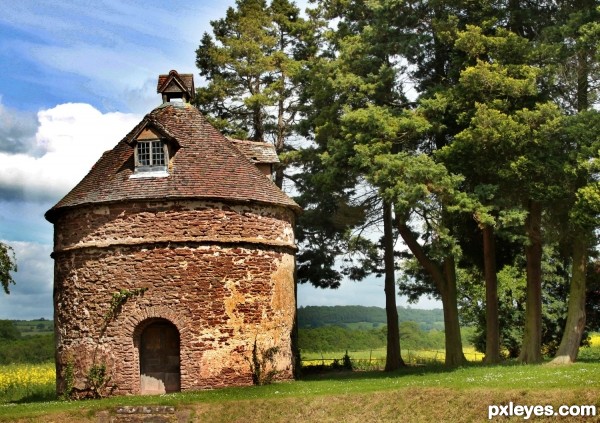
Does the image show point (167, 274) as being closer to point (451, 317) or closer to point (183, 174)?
point (183, 174)

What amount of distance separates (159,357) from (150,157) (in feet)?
20.1

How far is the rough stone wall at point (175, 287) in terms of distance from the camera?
75.8ft

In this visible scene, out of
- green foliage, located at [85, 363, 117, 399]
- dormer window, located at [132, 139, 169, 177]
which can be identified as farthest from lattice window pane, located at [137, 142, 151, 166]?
green foliage, located at [85, 363, 117, 399]

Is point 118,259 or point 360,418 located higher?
point 118,259

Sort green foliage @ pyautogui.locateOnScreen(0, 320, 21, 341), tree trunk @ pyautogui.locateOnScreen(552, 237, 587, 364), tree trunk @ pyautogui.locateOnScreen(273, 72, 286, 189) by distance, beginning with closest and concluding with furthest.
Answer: tree trunk @ pyautogui.locateOnScreen(552, 237, 587, 364) → tree trunk @ pyautogui.locateOnScreen(273, 72, 286, 189) → green foliage @ pyautogui.locateOnScreen(0, 320, 21, 341)

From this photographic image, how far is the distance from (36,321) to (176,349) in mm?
94254

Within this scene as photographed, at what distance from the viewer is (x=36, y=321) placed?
111m

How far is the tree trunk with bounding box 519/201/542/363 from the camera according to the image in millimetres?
26188

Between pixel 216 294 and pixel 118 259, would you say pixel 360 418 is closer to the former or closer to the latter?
pixel 216 294

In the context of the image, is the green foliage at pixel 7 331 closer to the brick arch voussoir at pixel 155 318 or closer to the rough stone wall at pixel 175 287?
the rough stone wall at pixel 175 287

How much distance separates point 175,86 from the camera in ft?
89.0

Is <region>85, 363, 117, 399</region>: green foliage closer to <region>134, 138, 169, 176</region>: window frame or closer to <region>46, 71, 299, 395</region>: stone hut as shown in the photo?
<region>46, 71, 299, 395</region>: stone hut

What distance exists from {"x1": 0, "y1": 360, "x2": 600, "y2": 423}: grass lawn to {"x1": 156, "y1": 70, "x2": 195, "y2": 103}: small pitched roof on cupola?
10.5 metres

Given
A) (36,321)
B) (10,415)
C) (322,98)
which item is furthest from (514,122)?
(36,321)
